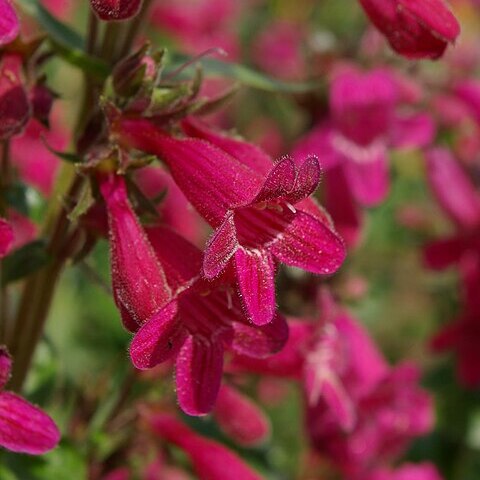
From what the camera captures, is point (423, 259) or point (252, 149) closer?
point (252, 149)

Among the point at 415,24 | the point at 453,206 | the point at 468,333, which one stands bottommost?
the point at 468,333

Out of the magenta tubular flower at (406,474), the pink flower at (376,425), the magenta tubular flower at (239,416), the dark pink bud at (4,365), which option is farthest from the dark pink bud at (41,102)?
the magenta tubular flower at (406,474)

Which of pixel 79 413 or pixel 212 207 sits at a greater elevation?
pixel 212 207

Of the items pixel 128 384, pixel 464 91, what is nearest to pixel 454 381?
pixel 464 91

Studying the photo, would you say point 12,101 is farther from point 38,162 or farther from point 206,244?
point 38,162

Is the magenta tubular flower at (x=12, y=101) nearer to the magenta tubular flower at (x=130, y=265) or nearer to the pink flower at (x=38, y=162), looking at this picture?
the magenta tubular flower at (x=130, y=265)

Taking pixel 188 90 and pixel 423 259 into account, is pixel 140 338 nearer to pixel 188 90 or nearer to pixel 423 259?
pixel 188 90

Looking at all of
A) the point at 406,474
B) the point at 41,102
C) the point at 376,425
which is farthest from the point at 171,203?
the point at 41,102
